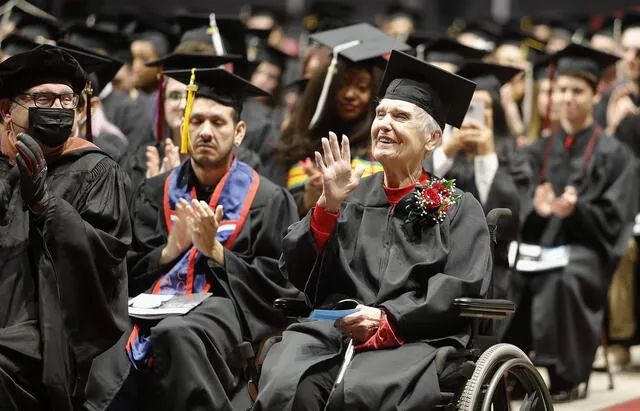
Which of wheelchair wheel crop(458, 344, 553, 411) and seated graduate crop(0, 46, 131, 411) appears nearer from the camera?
wheelchair wheel crop(458, 344, 553, 411)

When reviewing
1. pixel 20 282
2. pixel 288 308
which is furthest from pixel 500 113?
pixel 20 282

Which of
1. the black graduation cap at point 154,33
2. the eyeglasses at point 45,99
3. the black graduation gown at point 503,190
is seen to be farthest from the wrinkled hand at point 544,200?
the black graduation cap at point 154,33

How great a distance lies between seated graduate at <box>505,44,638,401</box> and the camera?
23.9 ft

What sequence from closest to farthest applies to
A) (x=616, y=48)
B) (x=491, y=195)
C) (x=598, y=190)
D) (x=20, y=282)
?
(x=20, y=282) → (x=491, y=195) → (x=598, y=190) → (x=616, y=48)

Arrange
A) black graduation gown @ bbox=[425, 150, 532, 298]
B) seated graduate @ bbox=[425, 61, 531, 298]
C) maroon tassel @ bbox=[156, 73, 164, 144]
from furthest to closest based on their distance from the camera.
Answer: maroon tassel @ bbox=[156, 73, 164, 144]
seated graduate @ bbox=[425, 61, 531, 298]
black graduation gown @ bbox=[425, 150, 532, 298]

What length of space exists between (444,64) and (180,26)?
5.93ft

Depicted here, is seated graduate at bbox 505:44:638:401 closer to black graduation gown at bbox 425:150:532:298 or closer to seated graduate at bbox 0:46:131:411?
black graduation gown at bbox 425:150:532:298

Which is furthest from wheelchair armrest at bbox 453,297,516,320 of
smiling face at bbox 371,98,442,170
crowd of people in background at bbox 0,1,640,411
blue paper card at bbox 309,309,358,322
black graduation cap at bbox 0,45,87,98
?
black graduation cap at bbox 0,45,87,98

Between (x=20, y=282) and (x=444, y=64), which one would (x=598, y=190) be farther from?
(x=20, y=282)

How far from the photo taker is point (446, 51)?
796 cm

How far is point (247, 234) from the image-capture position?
578cm

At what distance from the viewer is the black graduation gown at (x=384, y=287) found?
14.6 feet

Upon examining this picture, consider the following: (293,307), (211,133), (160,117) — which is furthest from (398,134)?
(160,117)

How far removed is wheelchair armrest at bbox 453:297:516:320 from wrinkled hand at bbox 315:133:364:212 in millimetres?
630
